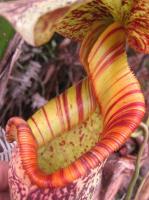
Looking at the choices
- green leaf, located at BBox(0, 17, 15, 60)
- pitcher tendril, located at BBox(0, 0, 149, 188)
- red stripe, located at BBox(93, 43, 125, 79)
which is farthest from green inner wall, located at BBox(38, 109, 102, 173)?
green leaf, located at BBox(0, 17, 15, 60)

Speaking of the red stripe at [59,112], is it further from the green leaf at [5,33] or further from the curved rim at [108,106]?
the green leaf at [5,33]

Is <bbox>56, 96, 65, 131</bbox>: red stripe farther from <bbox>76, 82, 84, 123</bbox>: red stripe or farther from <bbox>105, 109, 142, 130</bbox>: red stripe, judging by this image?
<bbox>105, 109, 142, 130</bbox>: red stripe

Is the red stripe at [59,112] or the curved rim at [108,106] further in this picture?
the red stripe at [59,112]

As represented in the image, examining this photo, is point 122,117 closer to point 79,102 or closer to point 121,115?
point 121,115

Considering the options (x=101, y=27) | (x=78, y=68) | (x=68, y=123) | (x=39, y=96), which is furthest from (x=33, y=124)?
(x=78, y=68)

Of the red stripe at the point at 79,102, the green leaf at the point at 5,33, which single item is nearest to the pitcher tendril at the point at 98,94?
the red stripe at the point at 79,102
